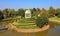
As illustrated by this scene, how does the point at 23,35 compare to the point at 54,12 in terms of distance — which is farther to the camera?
the point at 54,12

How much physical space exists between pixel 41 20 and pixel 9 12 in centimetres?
5143

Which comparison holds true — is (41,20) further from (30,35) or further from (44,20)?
(30,35)

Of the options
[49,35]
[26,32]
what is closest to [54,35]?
[49,35]

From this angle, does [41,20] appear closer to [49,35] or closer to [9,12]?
[49,35]

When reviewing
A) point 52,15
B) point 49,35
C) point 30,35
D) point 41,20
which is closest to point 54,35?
point 49,35

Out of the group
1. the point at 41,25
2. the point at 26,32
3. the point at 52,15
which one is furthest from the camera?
the point at 52,15

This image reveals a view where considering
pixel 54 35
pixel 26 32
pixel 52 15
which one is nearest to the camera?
pixel 54 35

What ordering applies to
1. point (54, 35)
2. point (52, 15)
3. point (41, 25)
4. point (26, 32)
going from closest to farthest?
point (54, 35) < point (26, 32) < point (41, 25) < point (52, 15)

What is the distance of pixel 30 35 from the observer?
29438 millimetres

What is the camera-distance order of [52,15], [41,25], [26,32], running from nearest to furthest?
[26,32] → [41,25] → [52,15]

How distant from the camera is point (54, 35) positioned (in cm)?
2869

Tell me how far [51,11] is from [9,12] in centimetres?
2577

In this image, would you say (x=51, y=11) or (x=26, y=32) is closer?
(x=26, y=32)

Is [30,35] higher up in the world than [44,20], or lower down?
lower down
